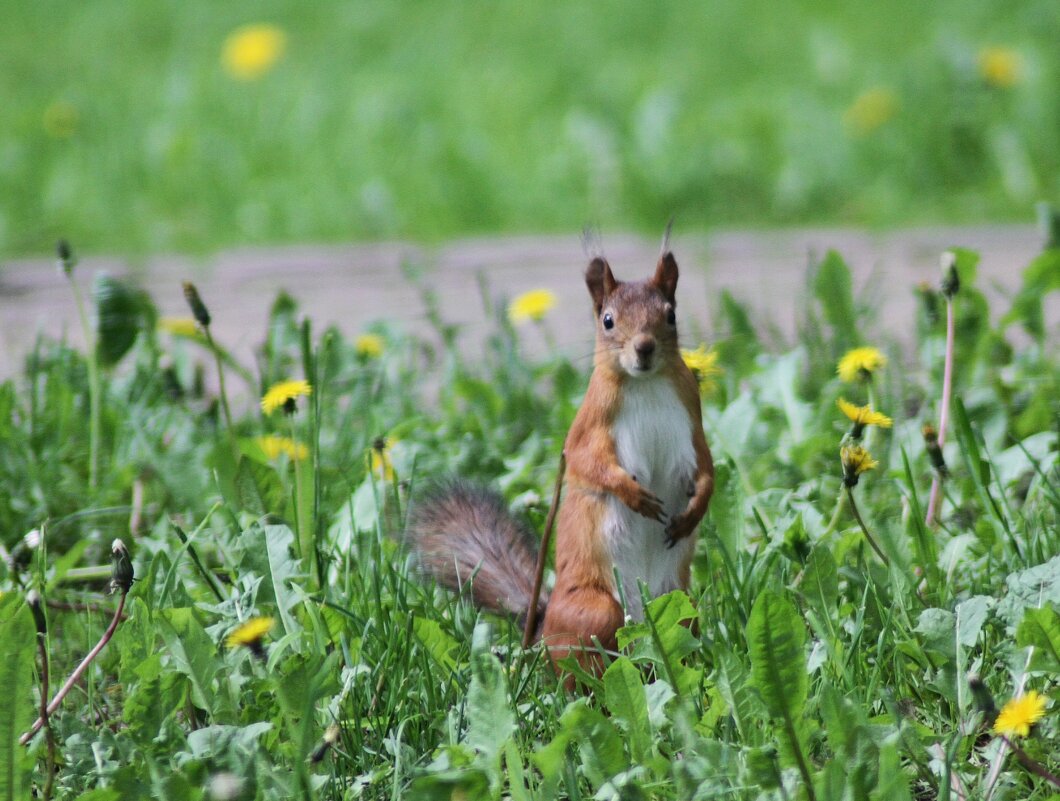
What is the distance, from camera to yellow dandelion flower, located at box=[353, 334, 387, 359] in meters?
3.66

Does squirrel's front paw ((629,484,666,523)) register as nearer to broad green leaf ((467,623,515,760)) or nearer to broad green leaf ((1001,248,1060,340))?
broad green leaf ((467,623,515,760))

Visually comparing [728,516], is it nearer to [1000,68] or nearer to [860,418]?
[860,418]

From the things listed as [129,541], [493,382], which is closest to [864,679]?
[129,541]

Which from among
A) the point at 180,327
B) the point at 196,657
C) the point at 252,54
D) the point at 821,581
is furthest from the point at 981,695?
the point at 252,54

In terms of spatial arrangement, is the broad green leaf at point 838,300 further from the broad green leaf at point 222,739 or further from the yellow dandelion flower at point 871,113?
the yellow dandelion flower at point 871,113

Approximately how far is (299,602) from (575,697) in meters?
0.49

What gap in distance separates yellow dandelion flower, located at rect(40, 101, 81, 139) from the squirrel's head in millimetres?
4982

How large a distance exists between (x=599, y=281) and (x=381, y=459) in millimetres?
700

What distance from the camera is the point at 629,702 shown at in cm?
192

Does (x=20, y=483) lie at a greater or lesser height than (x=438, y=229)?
lesser

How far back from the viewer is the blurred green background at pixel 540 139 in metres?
5.80

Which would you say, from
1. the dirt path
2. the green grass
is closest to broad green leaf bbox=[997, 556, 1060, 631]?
the green grass

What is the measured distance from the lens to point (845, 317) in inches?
140

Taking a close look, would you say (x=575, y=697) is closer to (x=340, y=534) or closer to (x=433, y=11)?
(x=340, y=534)
